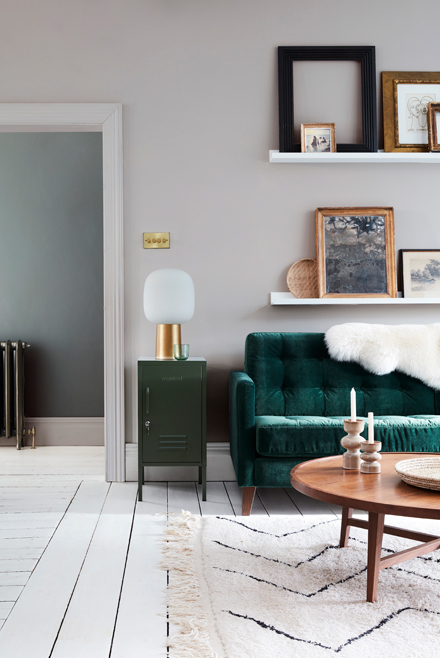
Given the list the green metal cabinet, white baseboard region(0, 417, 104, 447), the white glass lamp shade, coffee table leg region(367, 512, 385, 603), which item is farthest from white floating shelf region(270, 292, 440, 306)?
white baseboard region(0, 417, 104, 447)

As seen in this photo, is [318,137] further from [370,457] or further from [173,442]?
[370,457]

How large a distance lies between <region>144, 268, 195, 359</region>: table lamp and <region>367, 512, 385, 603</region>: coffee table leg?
1490 millimetres

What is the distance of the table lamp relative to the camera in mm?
2809

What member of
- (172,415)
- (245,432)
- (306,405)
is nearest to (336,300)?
(306,405)

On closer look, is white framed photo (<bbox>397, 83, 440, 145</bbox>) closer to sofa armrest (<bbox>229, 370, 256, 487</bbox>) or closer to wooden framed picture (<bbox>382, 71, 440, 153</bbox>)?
wooden framed picture (<bbox>382, 71, 440, 153</bbox>)

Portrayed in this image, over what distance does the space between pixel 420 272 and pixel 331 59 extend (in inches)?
53.6

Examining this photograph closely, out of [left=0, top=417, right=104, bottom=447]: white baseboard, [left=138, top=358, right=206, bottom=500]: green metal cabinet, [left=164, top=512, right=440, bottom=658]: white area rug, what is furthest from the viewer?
[left=0, top=417, right=104, bottom=447]: white baseboard

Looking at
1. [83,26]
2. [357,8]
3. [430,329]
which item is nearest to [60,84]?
[83,26]

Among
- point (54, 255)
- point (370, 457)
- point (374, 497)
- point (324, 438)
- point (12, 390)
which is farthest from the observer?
point (54, 255)

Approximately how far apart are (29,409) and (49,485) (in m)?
1.28

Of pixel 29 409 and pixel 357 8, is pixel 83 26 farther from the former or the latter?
pixel 29 409

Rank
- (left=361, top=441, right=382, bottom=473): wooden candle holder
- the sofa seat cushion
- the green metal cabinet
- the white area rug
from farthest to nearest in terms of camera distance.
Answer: the green metal cabinet, the sofa seat cushion, (left=361, top=441, right=382, bottom=473): wooden candle holder, the white area rug

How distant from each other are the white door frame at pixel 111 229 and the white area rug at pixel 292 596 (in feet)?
3.14

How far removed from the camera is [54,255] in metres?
4.23
